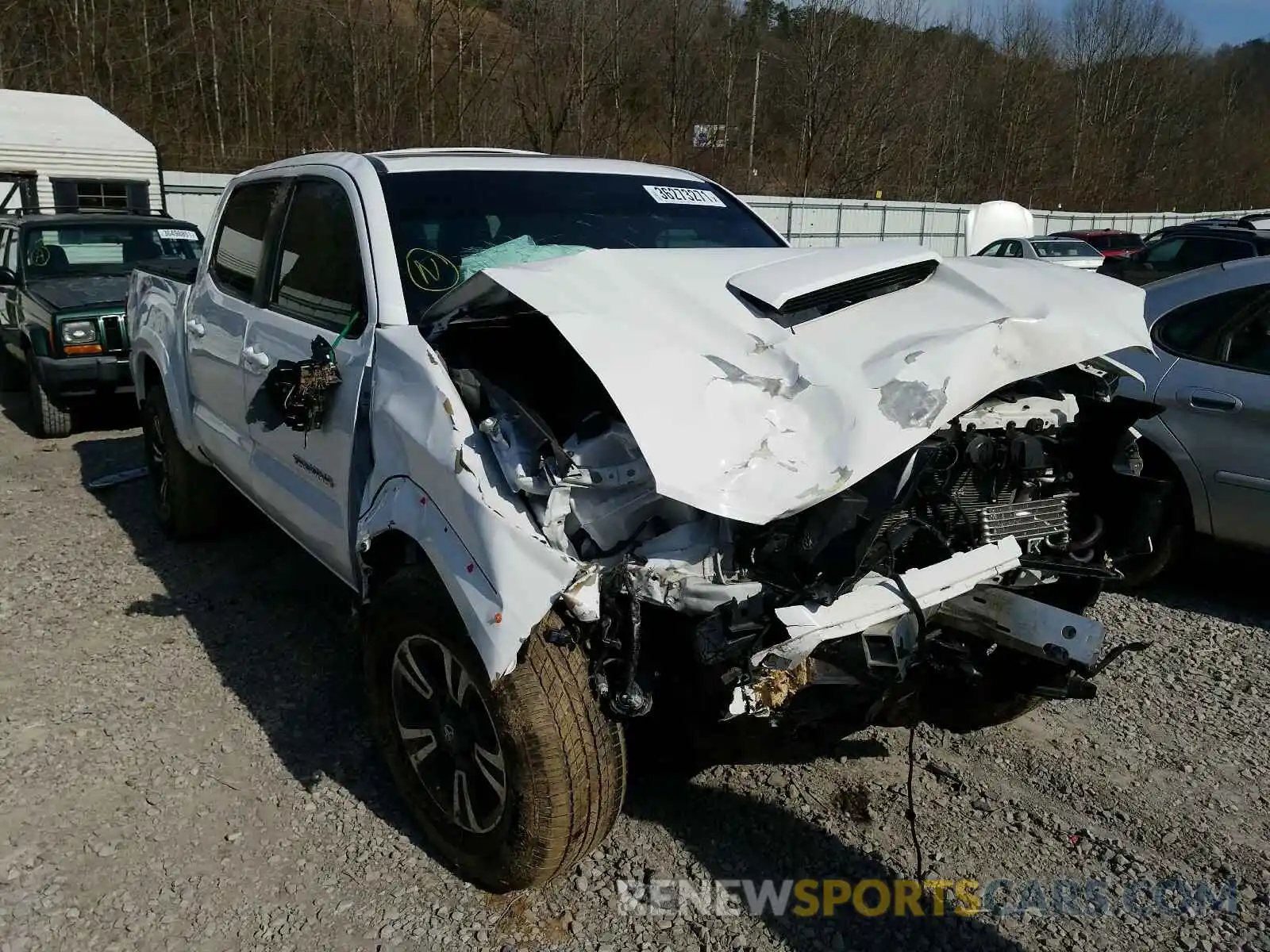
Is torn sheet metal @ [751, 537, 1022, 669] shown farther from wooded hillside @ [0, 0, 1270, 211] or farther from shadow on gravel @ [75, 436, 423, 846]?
wooded hillside @ [0, 0, 1270, 211]

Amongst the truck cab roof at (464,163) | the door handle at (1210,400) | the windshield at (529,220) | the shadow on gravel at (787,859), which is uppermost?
the truck cab roof at (464,163)

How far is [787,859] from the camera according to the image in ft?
9.12

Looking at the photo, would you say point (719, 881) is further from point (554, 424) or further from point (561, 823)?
point (554, 424)

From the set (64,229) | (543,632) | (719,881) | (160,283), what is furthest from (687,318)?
(64,229)

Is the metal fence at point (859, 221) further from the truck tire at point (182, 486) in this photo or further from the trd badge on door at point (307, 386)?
the trd badge on door at point (307, 386)

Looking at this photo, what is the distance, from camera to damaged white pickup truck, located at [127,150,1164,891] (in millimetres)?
2127

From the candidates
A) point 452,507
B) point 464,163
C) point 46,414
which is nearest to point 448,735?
point 452,507

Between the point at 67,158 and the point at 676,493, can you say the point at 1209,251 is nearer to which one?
the point at 676,493

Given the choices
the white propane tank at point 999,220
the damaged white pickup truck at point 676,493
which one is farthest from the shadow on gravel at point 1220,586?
the white propane tank at point 999,220

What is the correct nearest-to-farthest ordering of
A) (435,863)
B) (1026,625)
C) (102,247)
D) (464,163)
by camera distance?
(1026,625) → (435,863) → (464,163) → (102,247)

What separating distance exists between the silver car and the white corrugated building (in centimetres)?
1292

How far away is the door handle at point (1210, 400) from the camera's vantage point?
4.27 m

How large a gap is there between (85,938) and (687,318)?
224cm

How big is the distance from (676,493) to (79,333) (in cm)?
707
